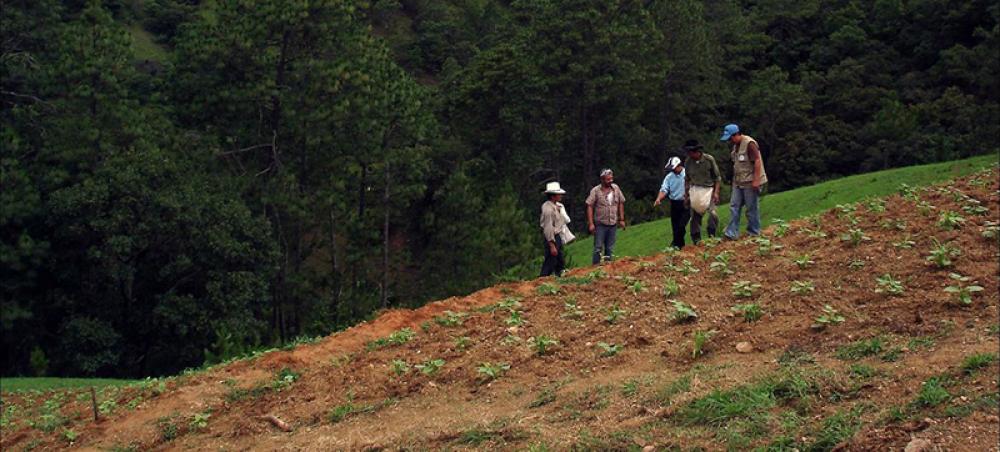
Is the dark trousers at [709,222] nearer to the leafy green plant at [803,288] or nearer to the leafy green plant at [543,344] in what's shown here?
the leafy green plant at [803,288]

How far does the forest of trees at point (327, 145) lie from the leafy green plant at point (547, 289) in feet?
35.7

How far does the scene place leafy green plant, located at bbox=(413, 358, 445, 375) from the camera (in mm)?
9172

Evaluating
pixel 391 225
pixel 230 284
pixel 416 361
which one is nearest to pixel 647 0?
pixel 391 225

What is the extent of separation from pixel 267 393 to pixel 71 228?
20.4m

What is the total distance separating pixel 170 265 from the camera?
28.0m

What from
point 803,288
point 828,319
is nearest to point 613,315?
point 803,288

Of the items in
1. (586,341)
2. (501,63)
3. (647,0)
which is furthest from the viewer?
(647,0)

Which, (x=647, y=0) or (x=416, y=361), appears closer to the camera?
(x=416, y=361)

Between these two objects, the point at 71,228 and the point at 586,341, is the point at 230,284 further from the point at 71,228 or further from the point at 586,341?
the point at 586,341

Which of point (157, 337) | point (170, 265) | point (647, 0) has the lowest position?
point (157, 337)

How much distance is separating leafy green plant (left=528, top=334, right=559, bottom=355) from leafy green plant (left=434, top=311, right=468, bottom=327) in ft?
5.35

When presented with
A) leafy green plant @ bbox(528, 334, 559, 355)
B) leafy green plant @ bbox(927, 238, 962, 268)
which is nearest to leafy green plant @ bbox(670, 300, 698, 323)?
leafy green plant @ bbox(528, 334, 559, 355)

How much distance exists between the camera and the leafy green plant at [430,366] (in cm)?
917

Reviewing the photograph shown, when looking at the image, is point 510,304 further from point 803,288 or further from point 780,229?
point 780,229
